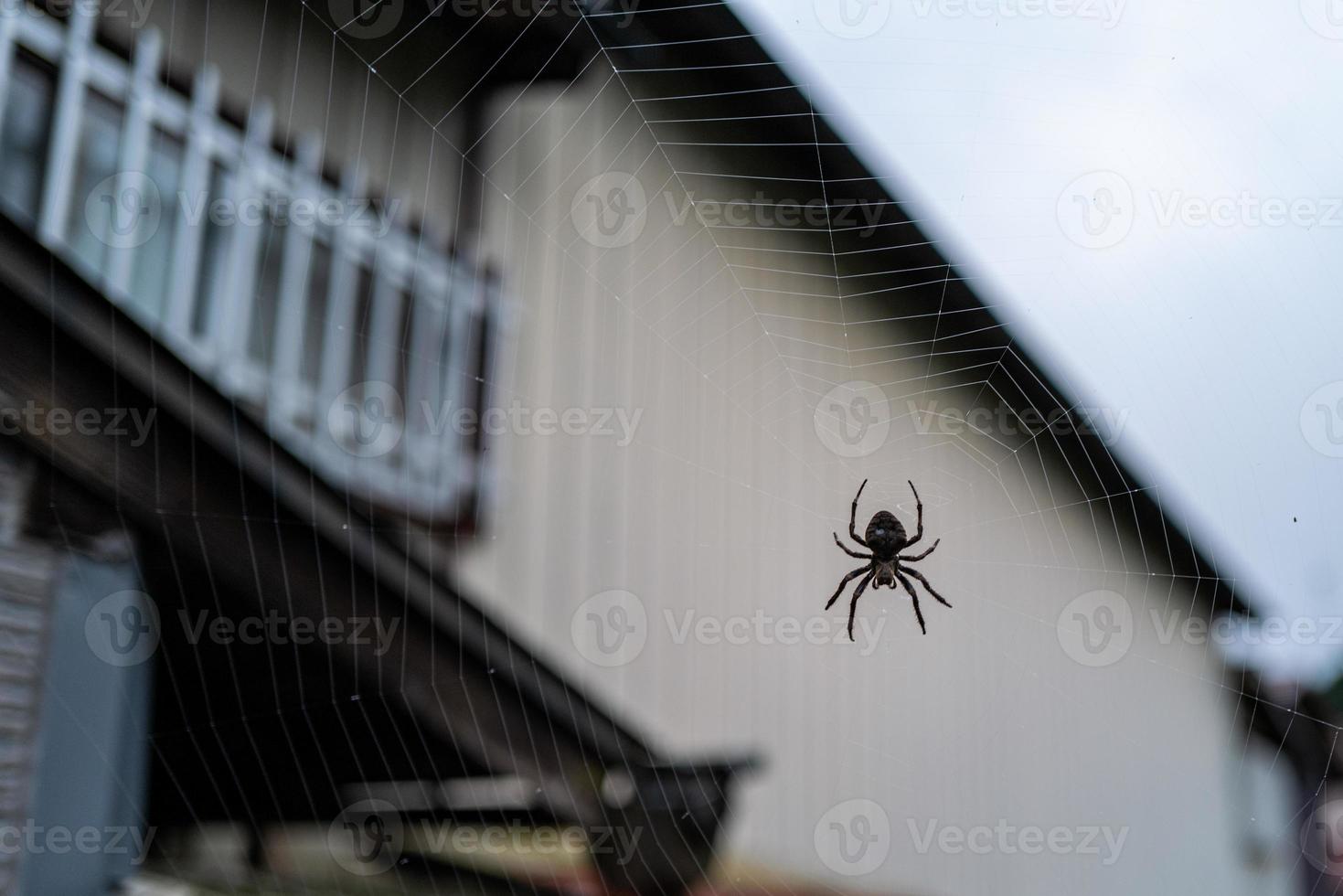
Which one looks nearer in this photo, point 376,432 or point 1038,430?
point 376,432

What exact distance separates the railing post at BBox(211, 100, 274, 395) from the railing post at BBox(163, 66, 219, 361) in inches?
5.9

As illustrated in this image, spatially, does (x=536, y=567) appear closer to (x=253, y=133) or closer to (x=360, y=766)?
Answer: (x=360, y=766)

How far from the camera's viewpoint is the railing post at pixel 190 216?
397 centimetres

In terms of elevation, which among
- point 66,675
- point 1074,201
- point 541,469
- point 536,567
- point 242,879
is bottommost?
point 242,879

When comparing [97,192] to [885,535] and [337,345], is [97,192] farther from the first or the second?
[885,535]

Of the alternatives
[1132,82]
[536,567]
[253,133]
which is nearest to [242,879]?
[536,567]

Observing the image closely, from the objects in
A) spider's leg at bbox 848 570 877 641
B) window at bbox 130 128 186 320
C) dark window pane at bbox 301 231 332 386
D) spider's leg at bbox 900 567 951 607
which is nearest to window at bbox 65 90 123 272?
window at bbox 130 128 186 320

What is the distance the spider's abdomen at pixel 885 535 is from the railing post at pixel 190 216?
9.39 ft

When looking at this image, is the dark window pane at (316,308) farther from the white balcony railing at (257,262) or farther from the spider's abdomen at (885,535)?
the spider's abdomen at (885,535)

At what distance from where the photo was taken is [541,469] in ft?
20.0

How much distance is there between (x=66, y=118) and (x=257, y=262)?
108 centimetres

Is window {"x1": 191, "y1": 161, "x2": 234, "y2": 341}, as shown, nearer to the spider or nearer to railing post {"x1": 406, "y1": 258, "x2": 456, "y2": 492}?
railing post {"x1": 406, "y1": 258, "x2": 456, "y2": 492}

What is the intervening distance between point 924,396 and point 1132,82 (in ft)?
11.6

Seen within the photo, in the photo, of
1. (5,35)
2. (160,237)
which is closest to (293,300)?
(160,237)
